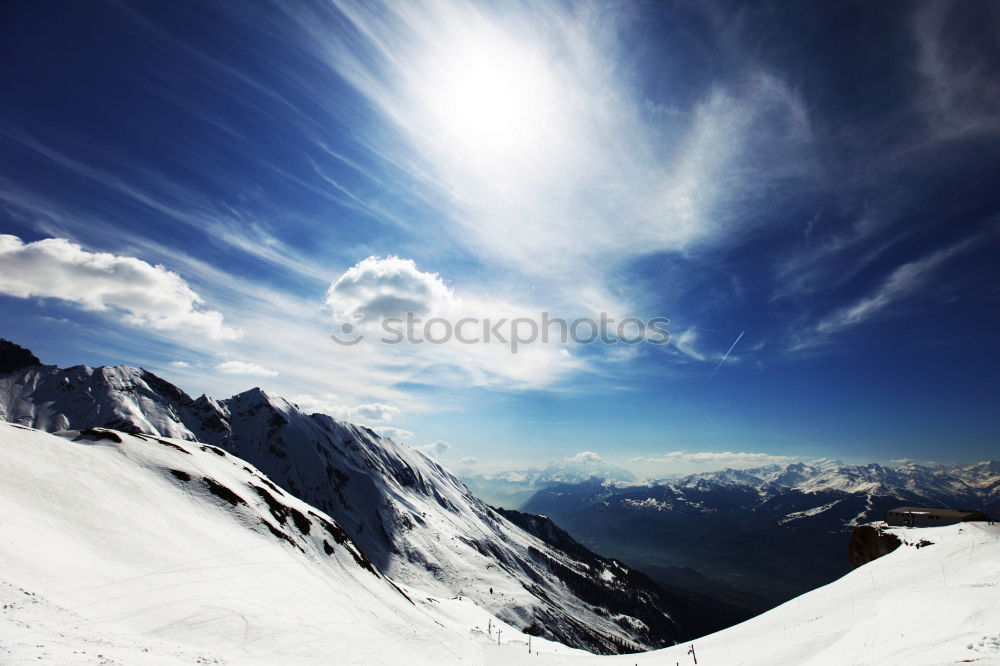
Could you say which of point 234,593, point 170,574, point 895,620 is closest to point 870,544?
point 895,620

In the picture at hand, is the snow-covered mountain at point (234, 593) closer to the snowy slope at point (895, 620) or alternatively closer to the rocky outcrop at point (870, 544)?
the snowy slope at point (895, 620)

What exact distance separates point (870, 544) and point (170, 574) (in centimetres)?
9029

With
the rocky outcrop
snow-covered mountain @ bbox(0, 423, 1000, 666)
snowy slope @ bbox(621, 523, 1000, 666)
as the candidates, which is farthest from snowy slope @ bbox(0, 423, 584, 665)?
the rocky outcrop

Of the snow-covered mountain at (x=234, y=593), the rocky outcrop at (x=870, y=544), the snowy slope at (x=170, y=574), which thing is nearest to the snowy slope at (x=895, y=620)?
the snow-covered mountain at (x=234, y=593)

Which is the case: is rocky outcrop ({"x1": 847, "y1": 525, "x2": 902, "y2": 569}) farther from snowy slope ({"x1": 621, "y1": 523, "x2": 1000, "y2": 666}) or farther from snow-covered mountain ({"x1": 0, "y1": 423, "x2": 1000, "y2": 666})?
snowy slope ({"x1": 621, "y1": 523, "x2": 1000, "y2": 666})

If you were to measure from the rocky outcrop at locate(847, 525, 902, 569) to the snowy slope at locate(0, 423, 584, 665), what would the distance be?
53311mm

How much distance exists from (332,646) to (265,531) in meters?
25.5

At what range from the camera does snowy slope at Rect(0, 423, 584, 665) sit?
22.4 meters

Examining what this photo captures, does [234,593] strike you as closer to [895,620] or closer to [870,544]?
Answer: [895,620]

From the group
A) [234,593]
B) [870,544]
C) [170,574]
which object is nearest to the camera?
[170,574]

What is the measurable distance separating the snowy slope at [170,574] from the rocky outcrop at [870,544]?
53311 mm

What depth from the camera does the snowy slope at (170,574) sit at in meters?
22.4

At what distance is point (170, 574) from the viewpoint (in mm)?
33469

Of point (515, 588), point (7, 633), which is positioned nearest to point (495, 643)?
point (7, 633)
